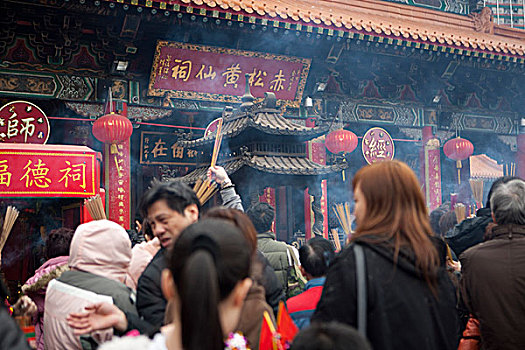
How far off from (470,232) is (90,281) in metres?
2.26

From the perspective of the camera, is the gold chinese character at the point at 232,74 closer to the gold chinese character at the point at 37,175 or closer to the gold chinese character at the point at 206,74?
the gold chinese character at the point at 206,74

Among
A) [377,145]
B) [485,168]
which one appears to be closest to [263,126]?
[377,145]

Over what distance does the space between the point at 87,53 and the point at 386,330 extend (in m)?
6.08

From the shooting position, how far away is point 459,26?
9.56m

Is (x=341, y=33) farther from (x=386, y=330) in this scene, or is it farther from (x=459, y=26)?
(x=386, y=330)

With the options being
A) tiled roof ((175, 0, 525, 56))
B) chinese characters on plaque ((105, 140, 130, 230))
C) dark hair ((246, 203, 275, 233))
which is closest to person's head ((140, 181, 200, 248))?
dark hair ((246, 203, 275, 233))

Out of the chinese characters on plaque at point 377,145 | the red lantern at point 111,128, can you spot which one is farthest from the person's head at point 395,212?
the chinese characters on plaque at point 377,145

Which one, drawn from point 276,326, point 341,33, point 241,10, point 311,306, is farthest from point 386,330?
point 341,33

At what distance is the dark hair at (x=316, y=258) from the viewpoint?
291 centimetres

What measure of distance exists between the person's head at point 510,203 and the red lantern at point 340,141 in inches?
214

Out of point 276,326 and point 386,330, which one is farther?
point 276,326

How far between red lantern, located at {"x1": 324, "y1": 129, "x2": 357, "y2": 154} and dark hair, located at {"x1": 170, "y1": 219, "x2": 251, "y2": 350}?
261 inches

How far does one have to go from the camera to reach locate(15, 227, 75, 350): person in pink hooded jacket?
3.09 meters

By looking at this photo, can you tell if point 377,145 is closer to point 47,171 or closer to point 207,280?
point 47,171
